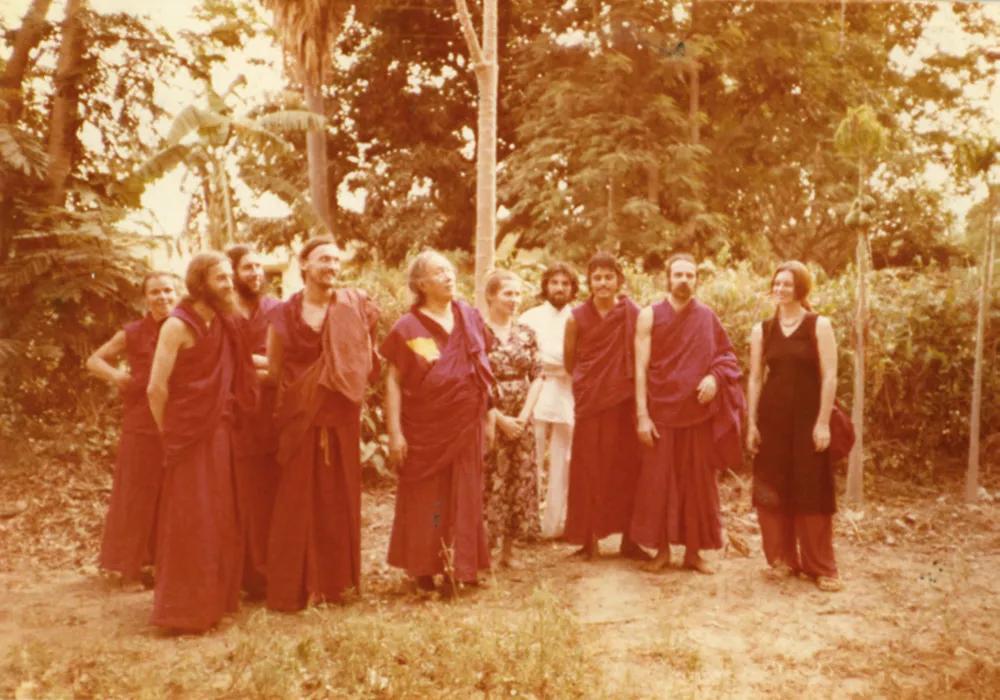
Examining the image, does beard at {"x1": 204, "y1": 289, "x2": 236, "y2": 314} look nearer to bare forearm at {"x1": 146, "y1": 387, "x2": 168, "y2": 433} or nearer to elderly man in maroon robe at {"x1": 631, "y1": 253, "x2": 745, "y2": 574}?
bare forearm at {"x1": 146, "y1": 387, "x2": 168, "y2": 433}

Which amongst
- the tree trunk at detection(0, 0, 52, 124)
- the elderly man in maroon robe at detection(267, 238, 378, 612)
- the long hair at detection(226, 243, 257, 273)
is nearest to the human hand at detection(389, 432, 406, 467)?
the elderly man in maroon robe at detection(267, 238, 378, 612)

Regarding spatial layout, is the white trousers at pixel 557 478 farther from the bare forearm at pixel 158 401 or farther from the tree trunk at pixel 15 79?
the tree trunk at pixel 15 79

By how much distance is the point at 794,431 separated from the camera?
593 centimetres

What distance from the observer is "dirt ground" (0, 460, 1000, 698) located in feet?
14.4

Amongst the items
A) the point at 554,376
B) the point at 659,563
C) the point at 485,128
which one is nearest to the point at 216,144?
the point at 485,128

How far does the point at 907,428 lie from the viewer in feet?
31.4

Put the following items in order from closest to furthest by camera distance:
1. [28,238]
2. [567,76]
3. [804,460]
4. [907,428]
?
[804,460]
[28,238]
[907,428]
[567,76]

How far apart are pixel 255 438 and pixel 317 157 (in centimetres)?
1395

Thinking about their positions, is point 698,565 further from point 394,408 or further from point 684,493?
point 394,408

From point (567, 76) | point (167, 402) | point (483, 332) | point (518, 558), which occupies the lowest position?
point (518, 558)

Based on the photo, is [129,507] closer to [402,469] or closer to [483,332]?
[402,469]

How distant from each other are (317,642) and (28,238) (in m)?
5.90

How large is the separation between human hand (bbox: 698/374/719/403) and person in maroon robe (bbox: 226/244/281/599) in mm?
2592

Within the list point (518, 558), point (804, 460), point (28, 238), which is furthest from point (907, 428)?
point (28, 238)
